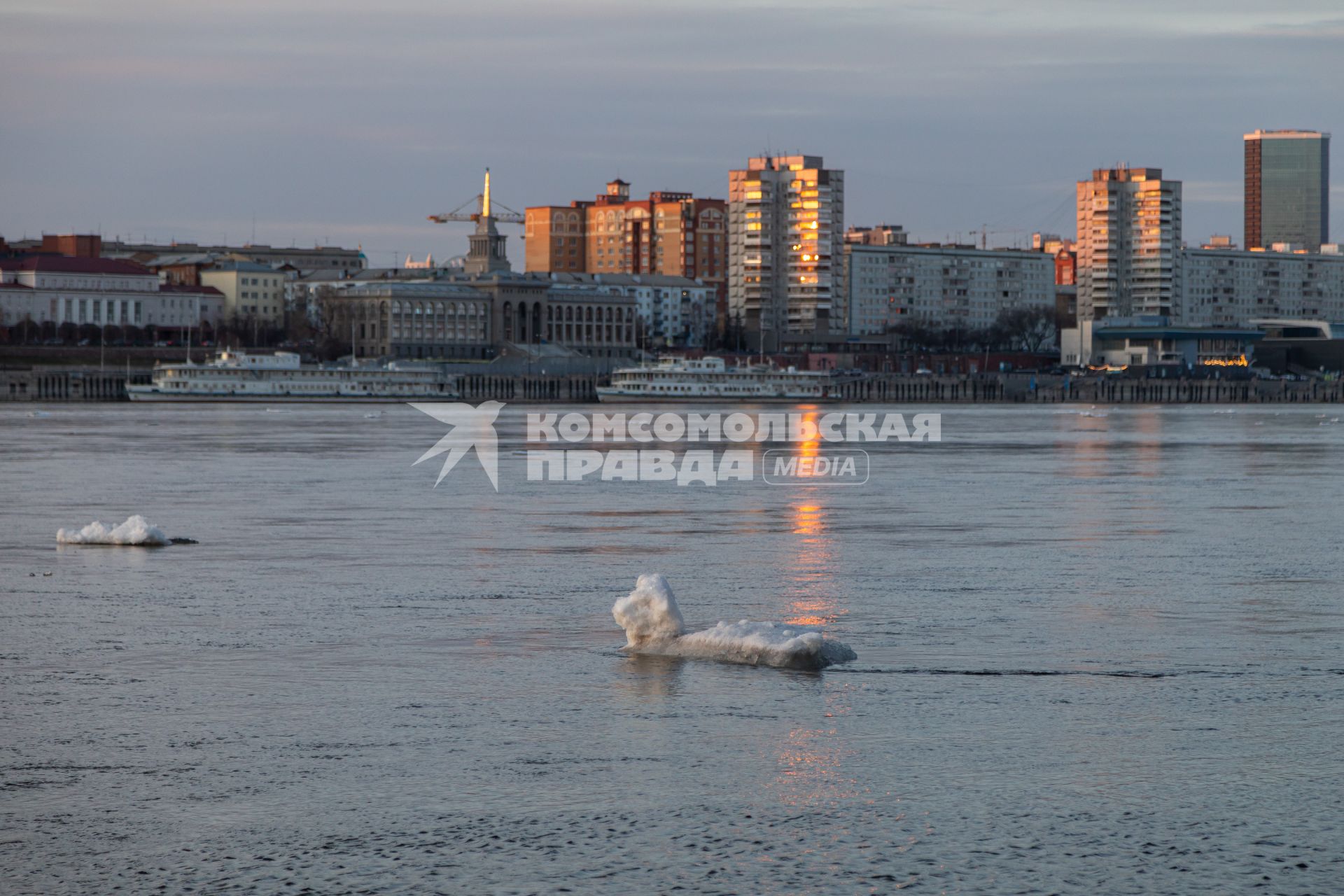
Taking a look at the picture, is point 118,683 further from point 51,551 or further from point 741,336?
point 741,336

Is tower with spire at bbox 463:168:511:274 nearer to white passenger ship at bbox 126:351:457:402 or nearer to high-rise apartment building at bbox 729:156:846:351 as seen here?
high-rise apartment building at bbox 729:156:846:351

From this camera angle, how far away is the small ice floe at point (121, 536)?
2159 centimetres

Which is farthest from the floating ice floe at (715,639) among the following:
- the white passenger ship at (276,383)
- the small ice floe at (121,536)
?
the white passenger ship at (276,383)

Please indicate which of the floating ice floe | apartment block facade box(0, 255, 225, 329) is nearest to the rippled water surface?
the floating ice floe

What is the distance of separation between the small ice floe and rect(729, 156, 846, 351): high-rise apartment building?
161996mm

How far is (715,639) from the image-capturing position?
44.7 feet

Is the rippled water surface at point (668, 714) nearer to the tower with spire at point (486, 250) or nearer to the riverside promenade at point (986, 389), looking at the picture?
the riverside promenade at point (986, 389)

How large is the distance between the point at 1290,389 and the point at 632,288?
7258 centimetres

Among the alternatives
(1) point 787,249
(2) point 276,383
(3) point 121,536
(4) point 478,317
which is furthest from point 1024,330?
(3) point 121,536

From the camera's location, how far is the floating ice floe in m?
13.3

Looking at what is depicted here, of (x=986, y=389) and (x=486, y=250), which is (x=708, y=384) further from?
(x=486, y=250)

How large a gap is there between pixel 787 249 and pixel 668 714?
179867mm

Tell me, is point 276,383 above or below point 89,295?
below

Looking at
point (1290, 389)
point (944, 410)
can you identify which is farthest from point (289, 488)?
point (1290, 389)
